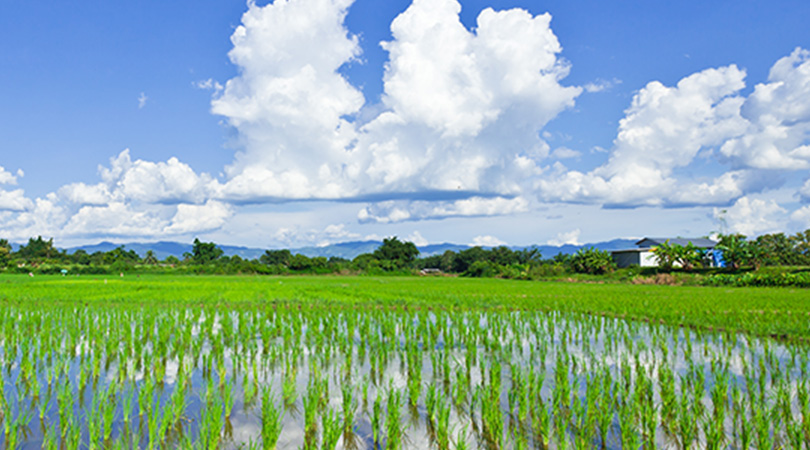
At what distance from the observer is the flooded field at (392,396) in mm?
3551

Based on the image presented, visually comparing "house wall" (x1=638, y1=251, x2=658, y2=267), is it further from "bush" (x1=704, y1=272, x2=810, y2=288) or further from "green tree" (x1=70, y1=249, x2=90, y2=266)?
"green tree" (x1=70, y1=249, x2=90, y2=266)

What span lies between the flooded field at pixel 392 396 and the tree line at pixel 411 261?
109 ft

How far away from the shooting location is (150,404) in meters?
3.87

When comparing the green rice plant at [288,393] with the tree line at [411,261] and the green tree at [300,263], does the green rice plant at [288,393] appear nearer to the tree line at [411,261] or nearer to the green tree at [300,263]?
the tree line at [411,261]

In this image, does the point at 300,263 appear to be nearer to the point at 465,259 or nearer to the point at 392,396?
the point at 465,259

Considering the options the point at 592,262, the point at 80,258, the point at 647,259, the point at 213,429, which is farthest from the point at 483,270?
the point at 80,258

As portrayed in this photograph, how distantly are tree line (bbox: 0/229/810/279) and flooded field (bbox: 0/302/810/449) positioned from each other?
109ft

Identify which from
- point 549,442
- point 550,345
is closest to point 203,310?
point 550,345

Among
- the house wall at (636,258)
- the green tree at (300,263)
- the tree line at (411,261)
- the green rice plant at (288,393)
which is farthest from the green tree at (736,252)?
the green rice plant at (288,393)

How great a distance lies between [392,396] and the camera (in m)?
3.72

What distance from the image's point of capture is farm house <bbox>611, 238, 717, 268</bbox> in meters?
45.6

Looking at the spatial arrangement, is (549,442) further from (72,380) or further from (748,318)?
(748,318)

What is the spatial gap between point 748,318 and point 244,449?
10.7 m

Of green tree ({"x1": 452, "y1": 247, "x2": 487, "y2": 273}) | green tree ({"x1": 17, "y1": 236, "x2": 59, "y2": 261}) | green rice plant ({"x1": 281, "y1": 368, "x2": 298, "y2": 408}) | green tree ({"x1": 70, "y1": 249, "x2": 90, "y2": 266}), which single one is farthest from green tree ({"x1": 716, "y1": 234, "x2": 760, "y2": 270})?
green tree ({"x1": 17, "y1": 236, "x2": 59, "y2": 261})
